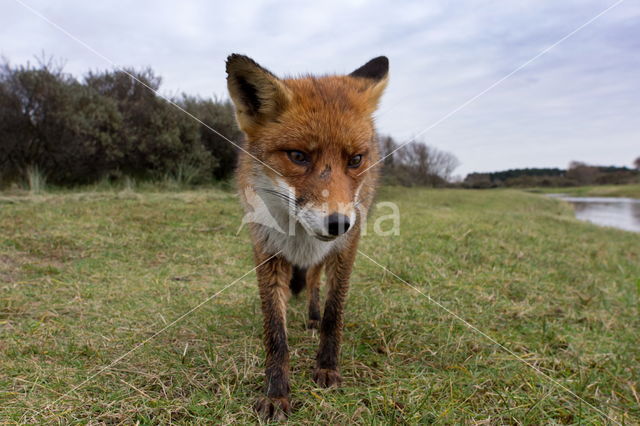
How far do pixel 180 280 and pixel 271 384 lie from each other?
7.91ft

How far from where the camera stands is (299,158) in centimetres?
208

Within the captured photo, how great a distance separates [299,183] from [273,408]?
111 centimetres

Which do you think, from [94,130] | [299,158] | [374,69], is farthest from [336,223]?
[94,130]

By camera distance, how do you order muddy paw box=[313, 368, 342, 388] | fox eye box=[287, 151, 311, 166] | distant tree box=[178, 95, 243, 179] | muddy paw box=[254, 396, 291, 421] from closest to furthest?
muddy paw box=[254, 396, 291, 421] < fox eye box=[287, 151, 311, 166] < muddy paw box=[313, 368, 342, 388] < distant tree box=[178, 95, 243, 179]

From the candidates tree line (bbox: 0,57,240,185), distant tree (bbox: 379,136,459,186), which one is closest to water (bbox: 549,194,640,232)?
distant tree (bbox: 379,136,459,186)

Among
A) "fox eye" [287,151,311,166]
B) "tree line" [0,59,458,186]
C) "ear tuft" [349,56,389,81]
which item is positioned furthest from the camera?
"tree line" [0,59,458,186]

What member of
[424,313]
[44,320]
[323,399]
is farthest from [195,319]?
[424,313]

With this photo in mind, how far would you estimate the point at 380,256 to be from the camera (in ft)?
16.7

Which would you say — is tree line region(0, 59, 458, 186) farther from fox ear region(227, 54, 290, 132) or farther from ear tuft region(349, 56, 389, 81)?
fox ear region(227, 54, 290, 132)

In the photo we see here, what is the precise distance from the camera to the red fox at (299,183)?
6.48ft

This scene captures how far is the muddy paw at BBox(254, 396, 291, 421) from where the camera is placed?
189 cm

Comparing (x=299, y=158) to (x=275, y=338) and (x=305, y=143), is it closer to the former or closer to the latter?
(x=305, y=143)

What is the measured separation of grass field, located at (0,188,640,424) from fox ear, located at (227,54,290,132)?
1424mm

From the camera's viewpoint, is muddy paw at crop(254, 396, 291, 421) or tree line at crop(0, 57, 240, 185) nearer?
muddy paw at crop(254, 396, 291, 421)
